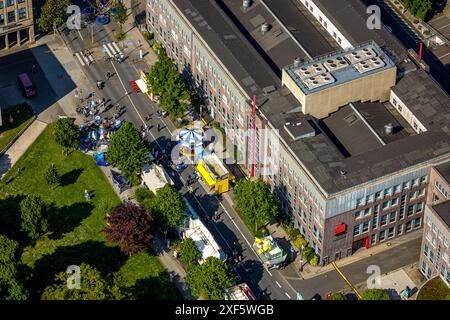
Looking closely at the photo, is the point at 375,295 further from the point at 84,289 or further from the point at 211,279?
the point at 84,289

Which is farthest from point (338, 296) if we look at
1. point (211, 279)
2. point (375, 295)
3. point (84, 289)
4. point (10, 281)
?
point (10, 281)

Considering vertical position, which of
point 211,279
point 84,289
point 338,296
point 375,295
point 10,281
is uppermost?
point 10,281

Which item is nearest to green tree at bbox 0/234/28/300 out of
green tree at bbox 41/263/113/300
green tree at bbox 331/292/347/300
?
green tree at bbox 41/263/113/300

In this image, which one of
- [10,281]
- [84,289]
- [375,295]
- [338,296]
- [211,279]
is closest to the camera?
[84,289]

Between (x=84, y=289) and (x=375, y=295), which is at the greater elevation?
(x=84, y=289)

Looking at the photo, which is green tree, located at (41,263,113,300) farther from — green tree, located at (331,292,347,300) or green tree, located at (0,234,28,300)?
green tree, located at (331,292,347,300)

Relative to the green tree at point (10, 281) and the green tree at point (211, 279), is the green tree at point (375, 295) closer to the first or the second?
the green tree at point (211, 279)

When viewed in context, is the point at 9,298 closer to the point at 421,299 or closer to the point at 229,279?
the point at 229,279
